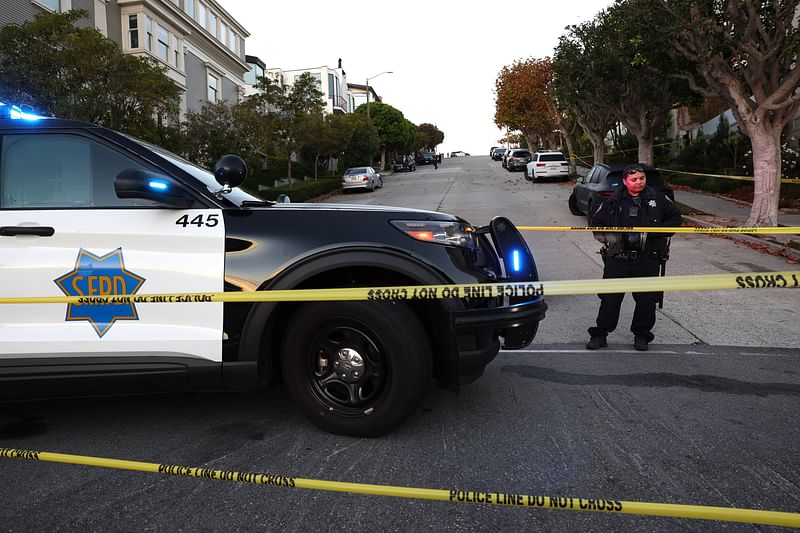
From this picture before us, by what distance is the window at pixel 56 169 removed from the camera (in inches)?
129

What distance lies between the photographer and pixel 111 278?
3109mm

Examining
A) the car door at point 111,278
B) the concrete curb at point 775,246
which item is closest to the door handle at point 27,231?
the car door at point 111,278

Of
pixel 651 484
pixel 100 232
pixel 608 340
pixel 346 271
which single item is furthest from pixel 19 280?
pixel 608 340

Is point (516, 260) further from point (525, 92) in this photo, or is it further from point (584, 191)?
point (525, 92)

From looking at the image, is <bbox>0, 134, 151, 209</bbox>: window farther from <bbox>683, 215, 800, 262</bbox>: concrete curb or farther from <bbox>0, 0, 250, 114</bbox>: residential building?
<bbox>0, 0, 250, 114</bbox>: residential building

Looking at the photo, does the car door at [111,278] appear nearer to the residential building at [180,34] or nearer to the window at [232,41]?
the residential building at [180,34]

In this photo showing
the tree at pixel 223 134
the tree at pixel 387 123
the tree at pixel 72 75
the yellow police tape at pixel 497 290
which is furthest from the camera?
the tree at pixel 387 123

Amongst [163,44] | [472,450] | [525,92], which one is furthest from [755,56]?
[163,44]

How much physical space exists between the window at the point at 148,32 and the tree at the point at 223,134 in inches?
318

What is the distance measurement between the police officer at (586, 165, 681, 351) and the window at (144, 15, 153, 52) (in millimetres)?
29384

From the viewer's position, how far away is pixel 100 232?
10.3 ft

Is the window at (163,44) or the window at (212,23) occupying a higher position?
the window at (212,23)

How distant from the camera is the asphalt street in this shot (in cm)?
257

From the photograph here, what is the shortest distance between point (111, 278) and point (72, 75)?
42.0 feet
